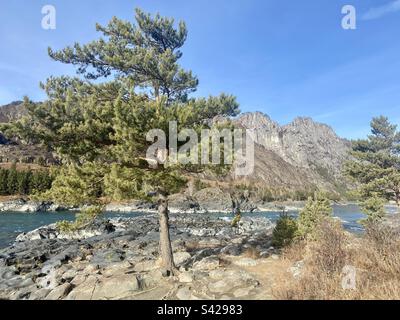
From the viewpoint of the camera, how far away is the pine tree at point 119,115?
12.6 m

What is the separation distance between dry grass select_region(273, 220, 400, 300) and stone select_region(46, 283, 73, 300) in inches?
314

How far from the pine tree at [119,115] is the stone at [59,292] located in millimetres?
3366

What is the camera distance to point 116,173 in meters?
12.3

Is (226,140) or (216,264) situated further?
(216,264)

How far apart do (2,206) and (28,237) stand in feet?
189

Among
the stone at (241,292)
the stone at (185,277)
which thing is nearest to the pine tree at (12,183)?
the stone at (185,277)

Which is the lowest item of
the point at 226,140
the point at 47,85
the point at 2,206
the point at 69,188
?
the point at 2,206

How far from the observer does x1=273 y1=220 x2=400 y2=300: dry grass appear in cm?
845

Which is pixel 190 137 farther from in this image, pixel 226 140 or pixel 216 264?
pixel 216 264

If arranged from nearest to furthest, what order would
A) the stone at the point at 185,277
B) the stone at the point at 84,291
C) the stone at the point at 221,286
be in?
1. the stone at the point at 221,286
2. the stone at the point at 84,291
3. the stone at the point at 185,277

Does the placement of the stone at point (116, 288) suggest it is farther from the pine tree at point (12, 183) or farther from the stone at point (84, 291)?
the pine tree at point (12, 183)

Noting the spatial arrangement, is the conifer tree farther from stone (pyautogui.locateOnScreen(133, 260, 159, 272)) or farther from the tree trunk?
stone (pyautogui.locateOnScreen(133, 260, 159, 272))

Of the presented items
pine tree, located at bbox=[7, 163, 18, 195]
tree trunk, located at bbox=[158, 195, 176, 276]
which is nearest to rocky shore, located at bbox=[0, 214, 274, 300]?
tree trunk, located at bbox=[158, 195, 176, 276]
